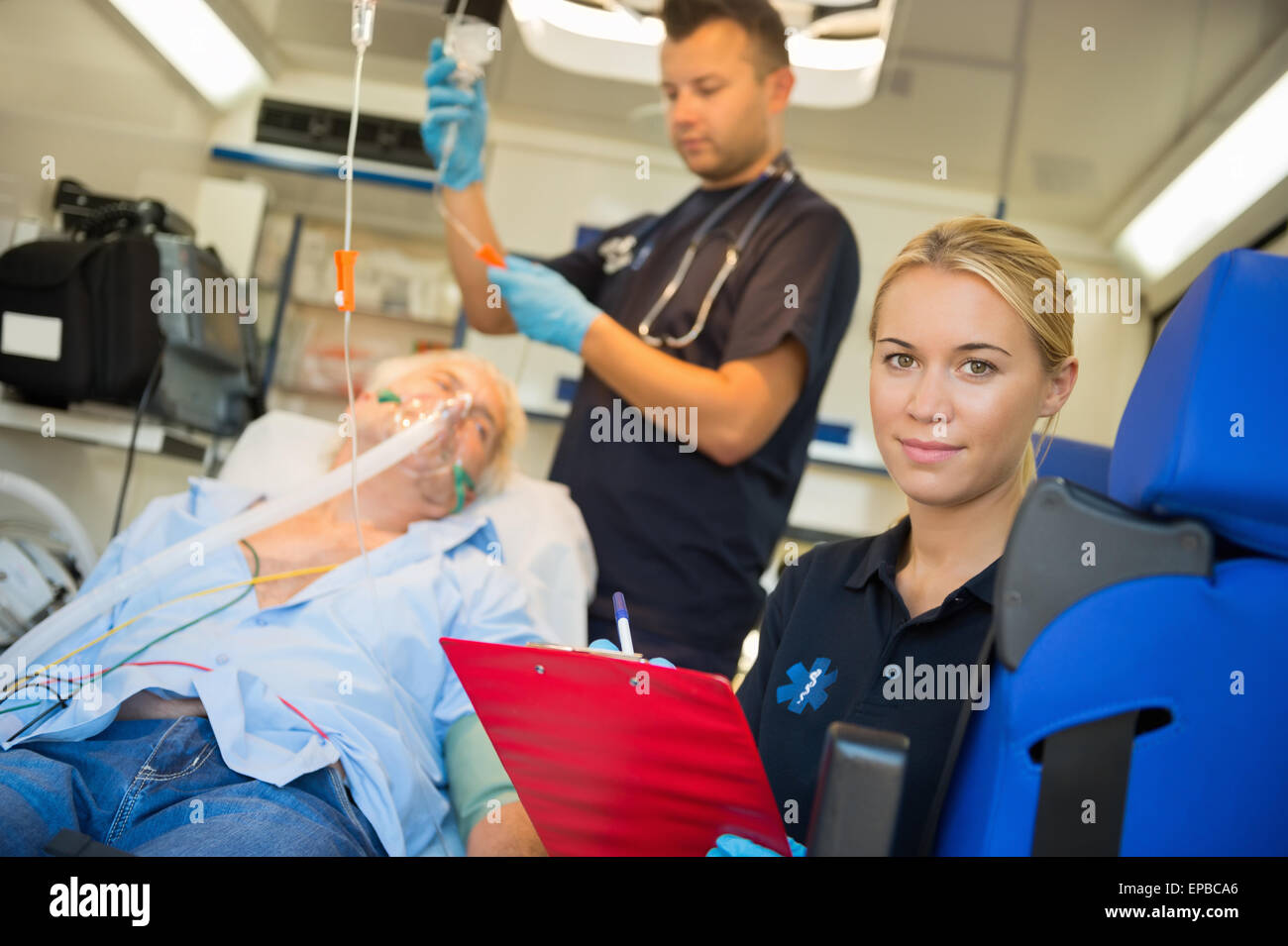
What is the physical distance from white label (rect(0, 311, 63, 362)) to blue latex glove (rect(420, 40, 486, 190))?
3.83 ft

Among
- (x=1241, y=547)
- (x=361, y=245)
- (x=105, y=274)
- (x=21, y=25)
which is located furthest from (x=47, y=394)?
(x=1241, y=547)

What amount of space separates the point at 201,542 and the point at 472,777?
542 millimetres

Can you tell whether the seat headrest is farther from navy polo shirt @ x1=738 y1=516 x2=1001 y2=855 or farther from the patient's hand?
the patient's hand

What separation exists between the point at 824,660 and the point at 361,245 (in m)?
3.52

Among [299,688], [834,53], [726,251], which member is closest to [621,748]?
[299,688]

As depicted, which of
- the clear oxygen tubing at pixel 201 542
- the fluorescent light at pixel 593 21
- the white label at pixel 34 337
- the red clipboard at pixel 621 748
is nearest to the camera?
the red clipboard at pixel 621 748

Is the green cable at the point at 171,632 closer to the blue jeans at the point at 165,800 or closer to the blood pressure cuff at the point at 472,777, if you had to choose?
the blue jeans at the point at 165,800

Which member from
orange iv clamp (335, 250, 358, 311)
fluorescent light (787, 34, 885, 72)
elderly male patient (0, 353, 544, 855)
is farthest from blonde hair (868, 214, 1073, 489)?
fluorescent light (787, 34, 885, 72)

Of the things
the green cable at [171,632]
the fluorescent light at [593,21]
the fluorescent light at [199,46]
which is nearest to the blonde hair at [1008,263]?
the green cable at [171,632]

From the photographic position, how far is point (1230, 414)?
27.8 inches

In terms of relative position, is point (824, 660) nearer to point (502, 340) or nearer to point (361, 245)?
point (502, 340)

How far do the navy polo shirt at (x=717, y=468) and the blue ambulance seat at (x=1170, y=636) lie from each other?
1.06 metres

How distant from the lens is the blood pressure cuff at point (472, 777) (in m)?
1.37

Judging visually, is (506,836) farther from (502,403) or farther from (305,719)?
(502,403)
